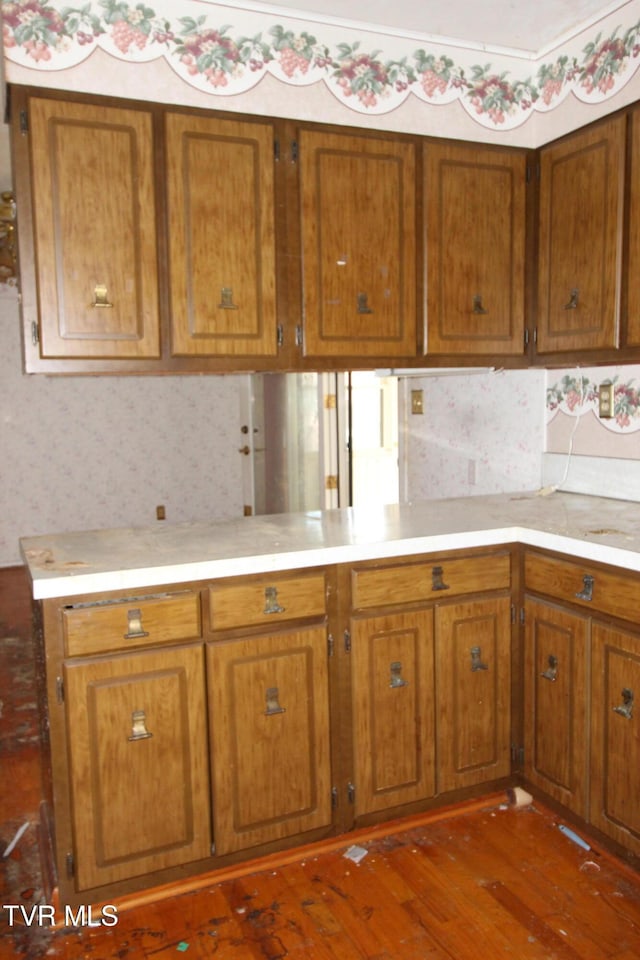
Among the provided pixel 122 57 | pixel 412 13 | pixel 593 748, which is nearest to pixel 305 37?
pixel 412 13

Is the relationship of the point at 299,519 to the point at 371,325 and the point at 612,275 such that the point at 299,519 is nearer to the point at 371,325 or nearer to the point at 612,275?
the point at 371,325

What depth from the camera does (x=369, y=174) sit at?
2.31m

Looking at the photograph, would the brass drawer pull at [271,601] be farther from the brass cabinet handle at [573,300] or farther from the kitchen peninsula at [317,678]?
the brass cabinet handle at [573,300]

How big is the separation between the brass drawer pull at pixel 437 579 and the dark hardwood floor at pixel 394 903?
0.70 metres

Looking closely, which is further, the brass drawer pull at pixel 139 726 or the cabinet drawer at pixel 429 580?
the cabinet drawer at pixel 429 580

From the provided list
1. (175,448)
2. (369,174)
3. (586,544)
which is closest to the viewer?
(586,544)

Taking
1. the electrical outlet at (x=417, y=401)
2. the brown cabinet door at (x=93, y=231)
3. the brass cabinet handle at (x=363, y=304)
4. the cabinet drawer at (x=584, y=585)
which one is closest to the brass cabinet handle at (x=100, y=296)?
the brown cabinet door at (x=93, y=231)

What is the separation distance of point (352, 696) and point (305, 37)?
1924 mm

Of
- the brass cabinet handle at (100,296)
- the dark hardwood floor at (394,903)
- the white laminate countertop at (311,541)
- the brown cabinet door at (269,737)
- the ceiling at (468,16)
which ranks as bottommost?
the dark hardwood floor at (394,903)

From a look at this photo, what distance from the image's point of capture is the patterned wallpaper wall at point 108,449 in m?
5.73

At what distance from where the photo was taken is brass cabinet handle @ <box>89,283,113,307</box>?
2.02 m

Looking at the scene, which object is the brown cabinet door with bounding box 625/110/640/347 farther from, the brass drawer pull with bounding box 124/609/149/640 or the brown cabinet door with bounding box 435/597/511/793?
the brass drawer pull with bounding box 124/609/149/640

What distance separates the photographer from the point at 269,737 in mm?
1996

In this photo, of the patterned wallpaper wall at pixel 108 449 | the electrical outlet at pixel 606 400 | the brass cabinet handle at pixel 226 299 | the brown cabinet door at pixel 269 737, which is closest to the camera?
the brown cabinet door at pixel 269 737
